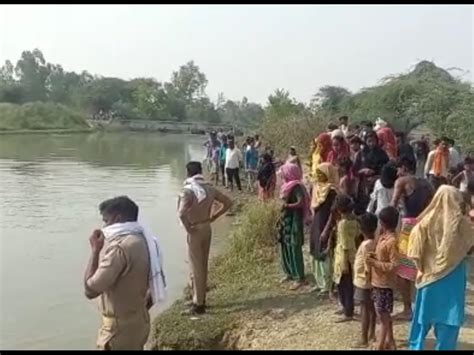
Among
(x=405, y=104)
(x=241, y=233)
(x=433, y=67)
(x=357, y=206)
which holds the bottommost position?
(x=241, y=233)

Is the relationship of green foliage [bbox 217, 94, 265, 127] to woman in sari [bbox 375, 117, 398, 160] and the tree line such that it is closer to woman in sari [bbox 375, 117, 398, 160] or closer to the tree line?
the tree line

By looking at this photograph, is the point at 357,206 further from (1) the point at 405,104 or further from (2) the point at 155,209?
(1) the point at 405,104

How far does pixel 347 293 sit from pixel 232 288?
6.48 feet

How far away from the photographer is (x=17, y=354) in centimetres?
540

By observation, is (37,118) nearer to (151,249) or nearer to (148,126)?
(148,126)

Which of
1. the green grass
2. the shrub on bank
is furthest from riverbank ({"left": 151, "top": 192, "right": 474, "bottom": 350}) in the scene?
the shrub on bank

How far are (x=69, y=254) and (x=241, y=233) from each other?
3.46 meters

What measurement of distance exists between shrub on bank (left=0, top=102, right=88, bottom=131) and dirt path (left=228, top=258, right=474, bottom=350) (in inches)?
2363

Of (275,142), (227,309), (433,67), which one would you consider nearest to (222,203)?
(227,309)

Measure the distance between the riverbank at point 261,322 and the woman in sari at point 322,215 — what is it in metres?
0.26

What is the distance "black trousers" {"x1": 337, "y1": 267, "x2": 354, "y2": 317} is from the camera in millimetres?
6031

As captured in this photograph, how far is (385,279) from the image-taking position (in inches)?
202

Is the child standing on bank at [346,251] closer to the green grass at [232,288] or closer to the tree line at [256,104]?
the green grass at [232,288]

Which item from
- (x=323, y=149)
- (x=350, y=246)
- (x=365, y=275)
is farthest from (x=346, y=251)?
(x=323, y=149)
